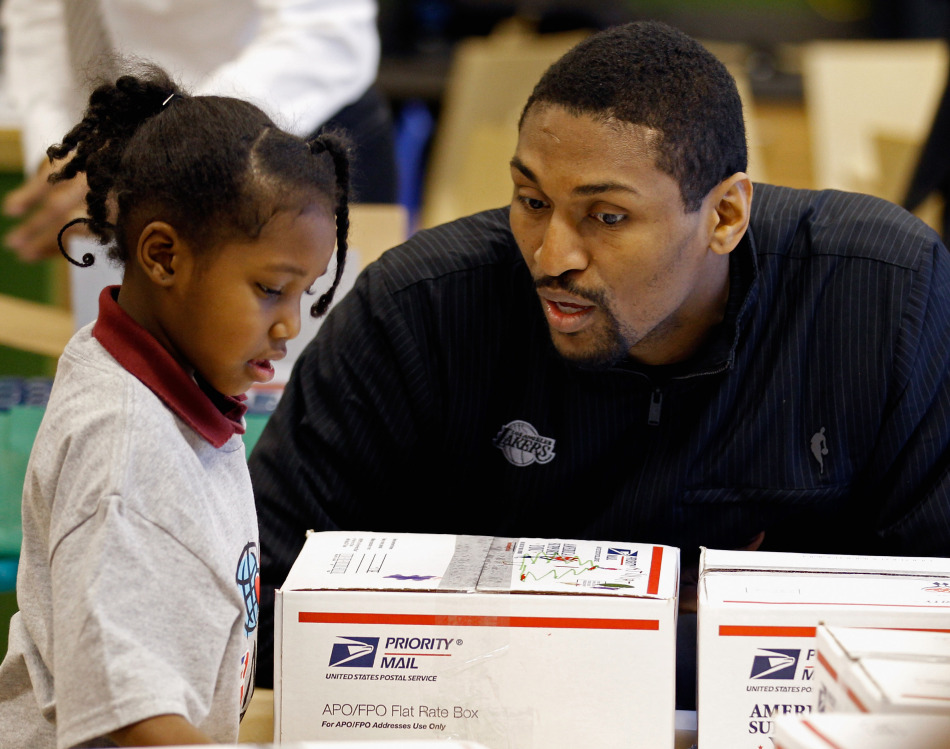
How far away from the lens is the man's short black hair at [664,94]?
1.23 meters

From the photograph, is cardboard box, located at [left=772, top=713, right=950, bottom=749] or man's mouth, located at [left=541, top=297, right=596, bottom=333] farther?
man's mouth, located at [left=541, top=297, right=596, bottom=333]

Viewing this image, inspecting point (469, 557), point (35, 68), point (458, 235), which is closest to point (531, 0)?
point (35, 68)

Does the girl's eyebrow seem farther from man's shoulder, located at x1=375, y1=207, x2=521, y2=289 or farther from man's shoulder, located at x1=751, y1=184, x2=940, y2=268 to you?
man's shoulder, located at x1=751, y1=184, x2=940, y2=268

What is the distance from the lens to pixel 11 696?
97 centimetres

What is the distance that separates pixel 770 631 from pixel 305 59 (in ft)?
4.25

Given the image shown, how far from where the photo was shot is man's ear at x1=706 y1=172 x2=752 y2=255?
4.36 ft

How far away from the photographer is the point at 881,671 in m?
0.81

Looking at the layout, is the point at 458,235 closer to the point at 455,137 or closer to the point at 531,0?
the point at 455,137

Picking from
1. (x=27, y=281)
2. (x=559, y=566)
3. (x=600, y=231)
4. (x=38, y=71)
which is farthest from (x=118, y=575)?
(x=27, y=281)

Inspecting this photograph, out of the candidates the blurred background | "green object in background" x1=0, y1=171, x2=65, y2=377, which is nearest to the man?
the blurred background

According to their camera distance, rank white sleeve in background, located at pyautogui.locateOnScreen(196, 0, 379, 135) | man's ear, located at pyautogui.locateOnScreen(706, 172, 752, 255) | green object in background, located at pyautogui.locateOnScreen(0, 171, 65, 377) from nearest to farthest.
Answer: man's ear, located at pyautogui.locateOnScreen(706, 172, 752, 255) < white sleeve in background, located at pyautogui.locateOnScreen(196, 0, 379, 135) < green object in background, located at pyautogui.locateOnScreen(0, 171, 65, 377)

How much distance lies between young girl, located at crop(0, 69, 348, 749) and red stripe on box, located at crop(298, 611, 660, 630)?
0.24ft

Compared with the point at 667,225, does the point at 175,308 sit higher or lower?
lower

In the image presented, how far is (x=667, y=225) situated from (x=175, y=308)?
565mm
